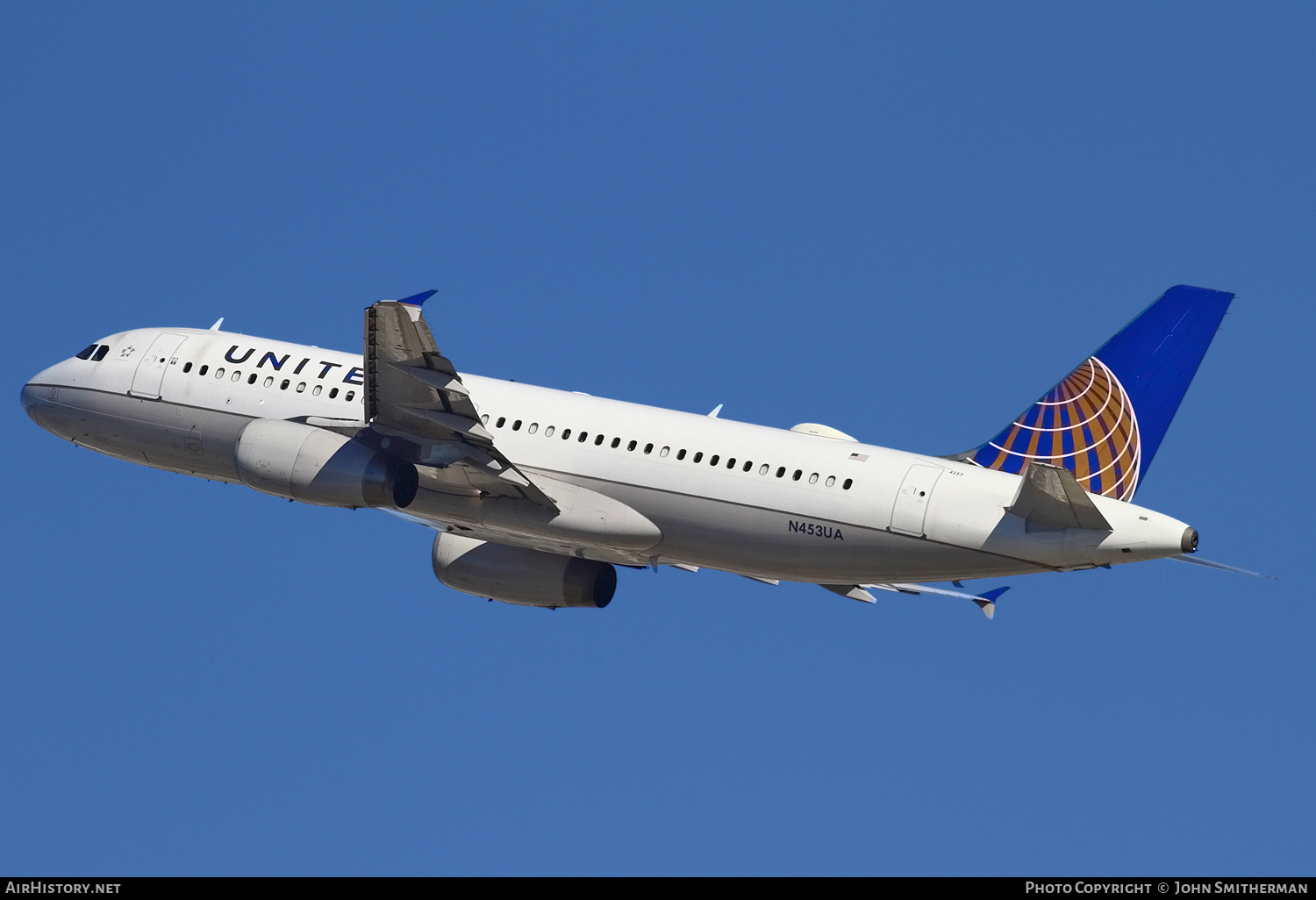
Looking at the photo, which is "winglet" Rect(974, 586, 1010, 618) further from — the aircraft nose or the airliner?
the aircraft nose

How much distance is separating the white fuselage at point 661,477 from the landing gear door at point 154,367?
0.04 meters

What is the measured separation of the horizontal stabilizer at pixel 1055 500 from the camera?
3472 cm

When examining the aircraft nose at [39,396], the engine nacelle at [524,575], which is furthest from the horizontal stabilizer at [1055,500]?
the aircraft nose at [39,396]

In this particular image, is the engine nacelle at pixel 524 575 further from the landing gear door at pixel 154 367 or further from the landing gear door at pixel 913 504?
the landing gear door at pixel 913 504

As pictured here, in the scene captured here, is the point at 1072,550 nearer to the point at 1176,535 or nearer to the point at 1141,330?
the point at 1176,535

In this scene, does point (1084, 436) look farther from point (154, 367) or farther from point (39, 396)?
point (39, 396)

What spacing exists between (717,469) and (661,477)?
46.0 inches

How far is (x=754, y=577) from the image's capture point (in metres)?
40.0

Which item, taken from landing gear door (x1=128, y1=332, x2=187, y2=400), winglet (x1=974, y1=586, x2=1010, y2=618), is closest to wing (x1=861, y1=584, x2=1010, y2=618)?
winglet (x1=974, y1=586, x2=1010, y2=618)

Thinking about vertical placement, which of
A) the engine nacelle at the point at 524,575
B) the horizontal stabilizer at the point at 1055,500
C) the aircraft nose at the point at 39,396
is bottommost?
the horizontal stabilizer at the point at 1055,500

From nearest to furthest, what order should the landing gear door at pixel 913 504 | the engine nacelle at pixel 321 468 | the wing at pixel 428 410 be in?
1. the landing gear door at pixel 913 504
2. the wing at pixel 428 410
3. the engine nacelle at pixel 321 468

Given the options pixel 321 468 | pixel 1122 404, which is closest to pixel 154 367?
pixel 321 468

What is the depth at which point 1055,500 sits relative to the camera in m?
35.1
